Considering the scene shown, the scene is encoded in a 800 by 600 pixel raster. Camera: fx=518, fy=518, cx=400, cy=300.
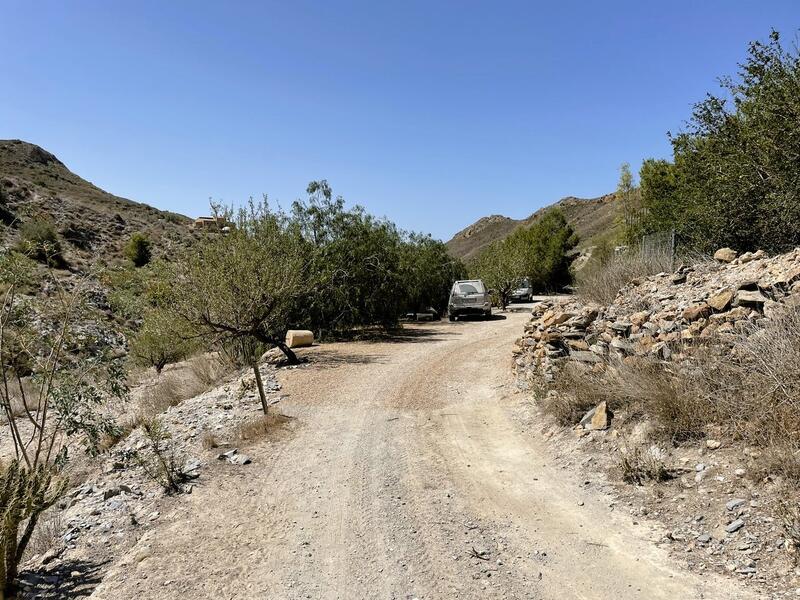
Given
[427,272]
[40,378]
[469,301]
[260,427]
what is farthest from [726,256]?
[427,272]

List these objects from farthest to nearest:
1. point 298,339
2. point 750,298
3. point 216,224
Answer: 1. point 298,339
2. point 216,224
3. point 750,298

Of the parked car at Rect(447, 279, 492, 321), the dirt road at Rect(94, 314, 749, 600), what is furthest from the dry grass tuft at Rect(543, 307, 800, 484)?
the parked car at Rect(447, 279, 492, 321)

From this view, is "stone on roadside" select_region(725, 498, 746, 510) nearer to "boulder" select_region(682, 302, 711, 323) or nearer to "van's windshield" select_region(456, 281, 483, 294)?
"boulder" select_region(682, 302, 711, 323)

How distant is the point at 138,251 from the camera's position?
38562mm

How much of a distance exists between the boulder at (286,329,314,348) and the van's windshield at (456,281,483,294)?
942 centimetres

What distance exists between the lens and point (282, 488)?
6250 mm

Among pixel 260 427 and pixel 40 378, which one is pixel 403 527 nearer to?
pixel 260 427

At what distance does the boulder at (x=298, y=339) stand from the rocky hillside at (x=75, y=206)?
892 inches

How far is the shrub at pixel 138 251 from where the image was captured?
38.2m

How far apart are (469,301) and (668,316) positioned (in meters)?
16.1

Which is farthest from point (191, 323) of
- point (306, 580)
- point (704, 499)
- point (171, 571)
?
point (704, 499)

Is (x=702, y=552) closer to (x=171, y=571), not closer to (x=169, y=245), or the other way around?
(x=171, y=571)

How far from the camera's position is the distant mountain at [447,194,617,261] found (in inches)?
3201

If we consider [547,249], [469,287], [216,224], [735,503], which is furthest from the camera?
[547,249]
